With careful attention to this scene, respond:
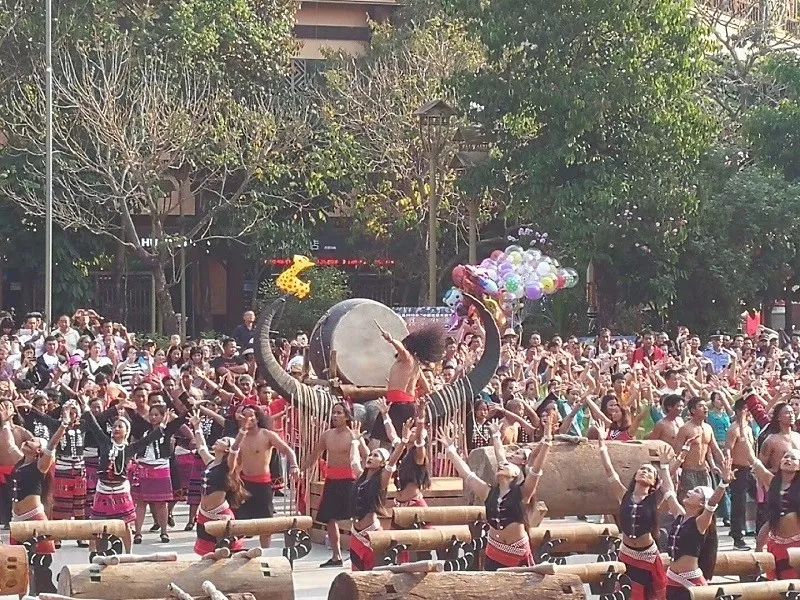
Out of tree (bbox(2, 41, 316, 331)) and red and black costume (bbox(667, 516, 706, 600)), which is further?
tree (bbox(2, 41, 316, 331))

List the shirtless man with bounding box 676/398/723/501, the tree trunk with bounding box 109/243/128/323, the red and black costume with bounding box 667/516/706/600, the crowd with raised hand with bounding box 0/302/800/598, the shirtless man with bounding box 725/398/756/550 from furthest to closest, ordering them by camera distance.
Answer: the tree trunk with bounding box 109/243/128/323 < the shirtless man with bounding box 725/398/756/550 < the shirtless man with bounding box 676/398/723/501 < the crowd with raised hand with bounding box 0/302/800/598 < the red and black costume with bounding box 667/516/706/600

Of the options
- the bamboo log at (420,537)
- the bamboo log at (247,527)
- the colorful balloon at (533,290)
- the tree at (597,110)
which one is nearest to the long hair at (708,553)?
the bamboo log at (420,537)

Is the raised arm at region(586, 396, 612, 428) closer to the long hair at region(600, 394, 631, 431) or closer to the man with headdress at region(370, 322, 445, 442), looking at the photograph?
the long hair at region(600, 394, 631, 431)

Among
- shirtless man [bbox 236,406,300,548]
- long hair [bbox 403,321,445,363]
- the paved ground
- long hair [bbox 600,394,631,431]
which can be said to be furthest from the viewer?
long hair [bbox 600,394,631,431]

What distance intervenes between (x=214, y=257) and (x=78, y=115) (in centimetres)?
925

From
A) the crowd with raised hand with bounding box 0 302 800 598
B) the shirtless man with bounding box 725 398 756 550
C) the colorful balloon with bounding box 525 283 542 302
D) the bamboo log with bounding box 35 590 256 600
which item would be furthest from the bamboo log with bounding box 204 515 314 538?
the colorful balloon with bounding box 525 283 542 302

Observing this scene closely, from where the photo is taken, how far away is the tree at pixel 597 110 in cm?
3525

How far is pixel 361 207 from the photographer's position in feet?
138

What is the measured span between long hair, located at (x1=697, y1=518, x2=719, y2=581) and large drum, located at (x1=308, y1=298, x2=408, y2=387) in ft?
25.0

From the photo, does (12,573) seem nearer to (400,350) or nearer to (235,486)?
(235,486)

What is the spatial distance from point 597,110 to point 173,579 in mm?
24434

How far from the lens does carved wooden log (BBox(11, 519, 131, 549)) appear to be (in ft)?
47.6

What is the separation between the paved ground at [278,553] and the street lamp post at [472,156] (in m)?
18.4

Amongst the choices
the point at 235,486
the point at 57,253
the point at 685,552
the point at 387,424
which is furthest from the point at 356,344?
the point at 57,253
